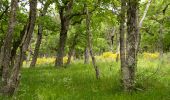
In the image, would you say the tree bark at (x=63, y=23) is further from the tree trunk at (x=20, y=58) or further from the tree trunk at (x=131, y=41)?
the tree trunk at (x=20, y=58)

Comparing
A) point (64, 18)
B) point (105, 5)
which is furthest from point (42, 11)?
point (105, 5)

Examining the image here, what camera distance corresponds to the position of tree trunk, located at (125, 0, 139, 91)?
1262cm

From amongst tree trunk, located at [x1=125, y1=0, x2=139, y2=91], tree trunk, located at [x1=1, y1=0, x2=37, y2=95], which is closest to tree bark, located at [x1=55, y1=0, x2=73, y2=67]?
tree trunk, located at [x1=125, y1=0, x2=139, y2=91]

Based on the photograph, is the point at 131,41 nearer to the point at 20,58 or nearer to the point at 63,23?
the point at 20,58

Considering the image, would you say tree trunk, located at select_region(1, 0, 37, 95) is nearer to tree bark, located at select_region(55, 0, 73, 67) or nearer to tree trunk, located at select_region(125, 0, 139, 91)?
tree trunk, located at select_region(125, 0, 139, 91)

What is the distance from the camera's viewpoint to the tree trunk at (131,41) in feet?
41.4

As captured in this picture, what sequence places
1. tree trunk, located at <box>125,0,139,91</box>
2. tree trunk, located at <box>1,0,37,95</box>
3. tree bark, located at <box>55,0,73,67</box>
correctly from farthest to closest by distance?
tree bark, located at <box>55,0,73,67</box> < tree trunk, located at <box>125,0,139,91</box> < tree trunk, located at <box>1,0,37,95</box>

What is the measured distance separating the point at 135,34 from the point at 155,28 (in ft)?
101

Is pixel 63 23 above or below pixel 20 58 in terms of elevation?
above

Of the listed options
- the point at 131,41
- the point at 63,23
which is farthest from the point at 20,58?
the point at 63,23

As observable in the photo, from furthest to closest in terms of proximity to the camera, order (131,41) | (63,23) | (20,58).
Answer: (63,23) < (131,41) < (20,58)

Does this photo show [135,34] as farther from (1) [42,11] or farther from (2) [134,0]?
(1) [42,11]

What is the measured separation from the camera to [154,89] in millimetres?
12766

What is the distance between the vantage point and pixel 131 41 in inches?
504
